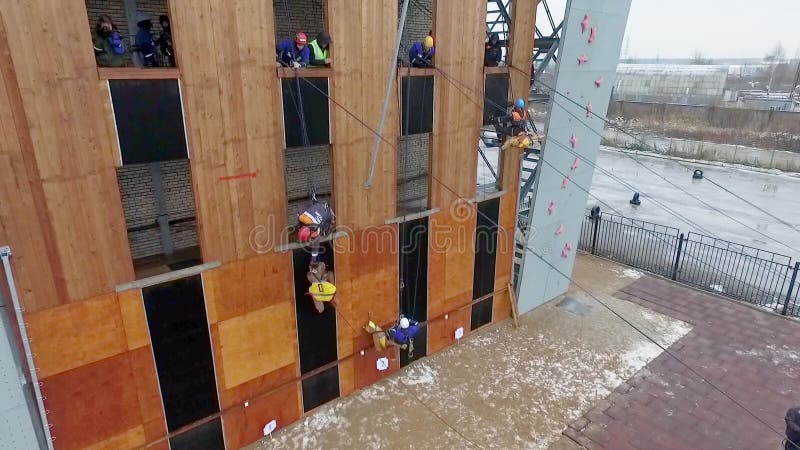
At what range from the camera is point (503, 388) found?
1013cm

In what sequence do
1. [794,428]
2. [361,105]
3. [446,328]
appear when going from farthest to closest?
1. [446,328]
2. [361,105]
3. [794,428]

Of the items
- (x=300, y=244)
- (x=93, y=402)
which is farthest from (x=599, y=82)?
(x=93, y=402)

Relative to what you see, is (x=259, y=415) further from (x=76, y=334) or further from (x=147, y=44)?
(x=147, y=44)

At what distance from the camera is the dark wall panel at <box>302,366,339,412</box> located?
9195mm

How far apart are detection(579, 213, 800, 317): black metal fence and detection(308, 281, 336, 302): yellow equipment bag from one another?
12.3 metres

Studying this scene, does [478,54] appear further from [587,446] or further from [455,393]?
[587,446]

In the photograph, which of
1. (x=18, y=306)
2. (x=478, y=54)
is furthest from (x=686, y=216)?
(x=18, y=306)

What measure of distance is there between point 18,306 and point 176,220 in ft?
13.7

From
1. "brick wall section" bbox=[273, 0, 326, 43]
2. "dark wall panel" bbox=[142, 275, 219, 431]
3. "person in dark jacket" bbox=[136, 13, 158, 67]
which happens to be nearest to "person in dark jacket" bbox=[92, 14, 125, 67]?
"person in dark jacket" bbox=[136, 13, 158, 67]

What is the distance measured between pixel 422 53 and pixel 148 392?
24.3ft

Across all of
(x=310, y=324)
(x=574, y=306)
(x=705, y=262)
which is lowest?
(x=705, y=262)

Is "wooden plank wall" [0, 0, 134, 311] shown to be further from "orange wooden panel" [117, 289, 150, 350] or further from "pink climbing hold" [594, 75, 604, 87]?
"pink climbing hold" [594, 75, 604, 87]

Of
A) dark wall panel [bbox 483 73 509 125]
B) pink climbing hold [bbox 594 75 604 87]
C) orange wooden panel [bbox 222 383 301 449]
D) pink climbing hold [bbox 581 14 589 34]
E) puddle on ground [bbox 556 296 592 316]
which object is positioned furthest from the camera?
puddle on ground [bbox 556 296 592 316]

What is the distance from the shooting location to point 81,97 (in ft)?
18.7
